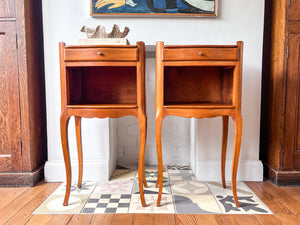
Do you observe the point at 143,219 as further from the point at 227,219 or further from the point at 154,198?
the point at 227,219

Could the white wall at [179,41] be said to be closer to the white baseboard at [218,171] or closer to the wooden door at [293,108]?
the white baseboard at [218,171]

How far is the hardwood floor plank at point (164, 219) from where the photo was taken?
1192 millimetres

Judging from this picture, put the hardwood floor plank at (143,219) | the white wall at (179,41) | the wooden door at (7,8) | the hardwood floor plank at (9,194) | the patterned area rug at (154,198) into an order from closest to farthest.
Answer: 1. the hardwood floor plank at (143,219)
2. the patterned area rug at (154,198)
3. the hardwood floor plank at (9,194)
4. the wooden door at (7,8)
5. the white wall at (179,41)

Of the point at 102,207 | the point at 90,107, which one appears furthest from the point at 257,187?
the point at 90,107

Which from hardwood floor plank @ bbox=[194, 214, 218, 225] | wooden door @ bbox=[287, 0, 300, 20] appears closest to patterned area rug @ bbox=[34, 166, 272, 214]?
hardwood floor plank @ bbox=[194, 214, 218, 225]

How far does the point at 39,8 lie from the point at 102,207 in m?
1.51

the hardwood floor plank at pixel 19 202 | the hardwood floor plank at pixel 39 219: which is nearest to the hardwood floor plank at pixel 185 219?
the hardwood floor plank at pixel 39 219

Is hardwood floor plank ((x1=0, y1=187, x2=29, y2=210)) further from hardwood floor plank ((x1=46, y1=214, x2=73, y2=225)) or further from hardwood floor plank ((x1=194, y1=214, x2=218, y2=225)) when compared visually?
hardwood floor plank ((x1=194, y1=214, x2=218, y2=225))

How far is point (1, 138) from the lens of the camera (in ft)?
5.45

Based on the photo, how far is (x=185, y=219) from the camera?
4.00 feet

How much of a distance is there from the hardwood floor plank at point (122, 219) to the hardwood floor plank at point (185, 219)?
0.77 feet

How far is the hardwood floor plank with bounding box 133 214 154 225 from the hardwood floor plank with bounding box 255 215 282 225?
0.54 meters

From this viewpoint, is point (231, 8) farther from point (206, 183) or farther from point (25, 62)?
point (25, 62)

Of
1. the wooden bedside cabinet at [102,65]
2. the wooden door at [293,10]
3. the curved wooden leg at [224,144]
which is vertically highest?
the wooden door at [293,10]
